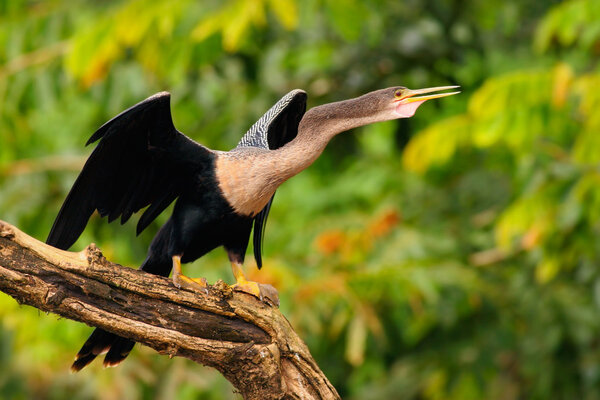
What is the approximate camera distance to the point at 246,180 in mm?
4266

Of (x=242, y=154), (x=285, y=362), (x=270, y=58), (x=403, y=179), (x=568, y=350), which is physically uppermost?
(x=242, y=154)

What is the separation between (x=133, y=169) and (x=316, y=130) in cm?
87

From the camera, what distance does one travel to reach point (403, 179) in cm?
1002

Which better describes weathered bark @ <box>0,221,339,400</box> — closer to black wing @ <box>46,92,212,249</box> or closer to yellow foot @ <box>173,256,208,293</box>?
yellow foot @ <box>173,256,208,293</box>

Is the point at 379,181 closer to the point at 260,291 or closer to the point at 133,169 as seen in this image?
the point at 133,169

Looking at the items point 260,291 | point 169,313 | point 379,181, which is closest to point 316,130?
point 260,291

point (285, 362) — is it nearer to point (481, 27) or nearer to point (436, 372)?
point (436, 372)

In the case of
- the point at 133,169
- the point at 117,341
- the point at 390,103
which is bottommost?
the point at 117,341

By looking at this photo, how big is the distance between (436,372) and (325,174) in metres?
2.26

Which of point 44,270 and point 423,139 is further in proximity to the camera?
point 423,139

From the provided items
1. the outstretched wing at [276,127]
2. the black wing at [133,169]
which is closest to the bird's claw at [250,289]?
the black wing at [133,169]

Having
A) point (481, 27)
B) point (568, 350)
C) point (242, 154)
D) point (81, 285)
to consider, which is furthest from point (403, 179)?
point (81, 285)

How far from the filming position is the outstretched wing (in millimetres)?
4894

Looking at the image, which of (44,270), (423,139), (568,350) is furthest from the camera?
(568,350)
